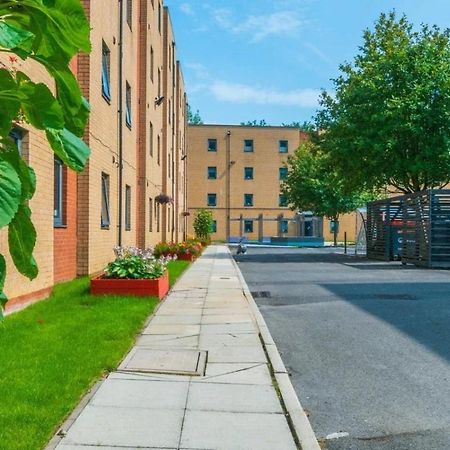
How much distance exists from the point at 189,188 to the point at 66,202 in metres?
59.0

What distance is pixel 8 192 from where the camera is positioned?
0.94 m

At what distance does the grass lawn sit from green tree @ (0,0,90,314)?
1.16 metres

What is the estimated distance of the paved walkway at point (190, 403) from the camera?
13.0ft

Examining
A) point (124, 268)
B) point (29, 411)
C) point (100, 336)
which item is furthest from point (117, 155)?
point (29, 411)

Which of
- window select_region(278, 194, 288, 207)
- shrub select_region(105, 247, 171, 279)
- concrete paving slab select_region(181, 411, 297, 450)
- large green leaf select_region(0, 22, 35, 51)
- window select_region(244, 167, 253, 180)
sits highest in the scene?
window select_region(244, 167, 253, 180)

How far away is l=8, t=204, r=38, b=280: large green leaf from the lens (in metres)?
1.06

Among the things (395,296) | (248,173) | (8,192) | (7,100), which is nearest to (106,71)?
(395,296)

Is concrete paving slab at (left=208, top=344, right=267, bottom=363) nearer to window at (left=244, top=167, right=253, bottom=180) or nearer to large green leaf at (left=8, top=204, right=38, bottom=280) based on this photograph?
large green leaf at (left=8, top=204, right=38, bottom=280)

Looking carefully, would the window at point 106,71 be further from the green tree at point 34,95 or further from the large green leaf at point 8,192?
the large green leaf at point 8,192

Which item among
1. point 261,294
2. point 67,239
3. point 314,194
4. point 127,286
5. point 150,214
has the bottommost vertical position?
point 261,294

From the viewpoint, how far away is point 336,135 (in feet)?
90.7

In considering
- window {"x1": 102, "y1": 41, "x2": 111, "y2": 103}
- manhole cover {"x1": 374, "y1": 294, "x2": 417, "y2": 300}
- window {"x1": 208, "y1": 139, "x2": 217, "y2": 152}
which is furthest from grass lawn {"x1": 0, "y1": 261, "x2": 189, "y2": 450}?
window {"x1": 208, "y1": 139, "x2": 217, "y2": 152}

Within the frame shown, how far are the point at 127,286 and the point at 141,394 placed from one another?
21.4 feet

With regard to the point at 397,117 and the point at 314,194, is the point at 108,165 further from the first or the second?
the point at 314,194
